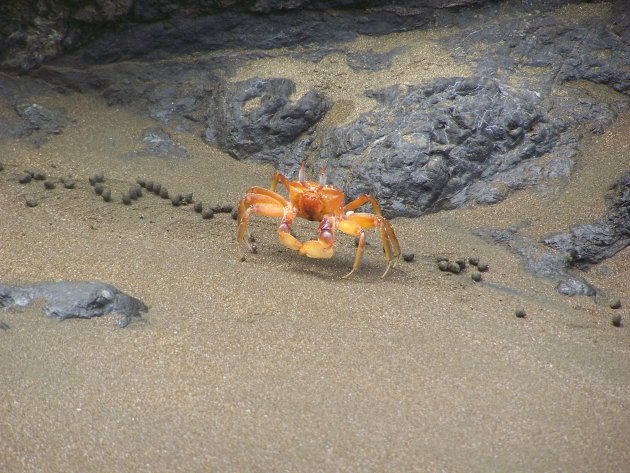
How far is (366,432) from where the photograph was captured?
3521mm

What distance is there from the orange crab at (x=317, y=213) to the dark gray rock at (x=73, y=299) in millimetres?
1469

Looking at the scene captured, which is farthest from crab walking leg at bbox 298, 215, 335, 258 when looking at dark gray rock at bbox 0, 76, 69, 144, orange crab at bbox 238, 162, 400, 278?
dark gray rock at bbox 0, 76, 69, 144

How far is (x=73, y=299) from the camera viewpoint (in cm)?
423

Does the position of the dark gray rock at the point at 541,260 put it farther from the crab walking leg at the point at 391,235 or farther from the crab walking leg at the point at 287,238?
the crab walking leg at the point at 287,238

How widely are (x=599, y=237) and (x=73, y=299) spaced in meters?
4.29

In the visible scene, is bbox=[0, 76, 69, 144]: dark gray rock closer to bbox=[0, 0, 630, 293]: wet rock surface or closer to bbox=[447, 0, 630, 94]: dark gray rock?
bbox=[0, 0, 630, 293]: wet rock surface

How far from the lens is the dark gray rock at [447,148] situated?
6.70 m

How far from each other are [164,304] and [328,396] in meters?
1.40

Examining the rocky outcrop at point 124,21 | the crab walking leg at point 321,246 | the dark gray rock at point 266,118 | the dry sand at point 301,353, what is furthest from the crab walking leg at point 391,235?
the rocky outcrop at point 124,21

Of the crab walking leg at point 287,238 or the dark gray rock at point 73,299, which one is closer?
the dark gray rock at point 73,299

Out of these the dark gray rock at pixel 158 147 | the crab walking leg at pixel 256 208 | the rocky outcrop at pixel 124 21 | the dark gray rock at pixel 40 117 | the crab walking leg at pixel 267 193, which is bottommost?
the dark gray rock at pixel 158 147

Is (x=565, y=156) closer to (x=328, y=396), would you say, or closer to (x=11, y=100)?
(x=328, y=396)

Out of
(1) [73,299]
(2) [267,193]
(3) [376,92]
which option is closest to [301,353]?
(1) [73,299]

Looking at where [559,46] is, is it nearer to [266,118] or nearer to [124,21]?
[266,118]
